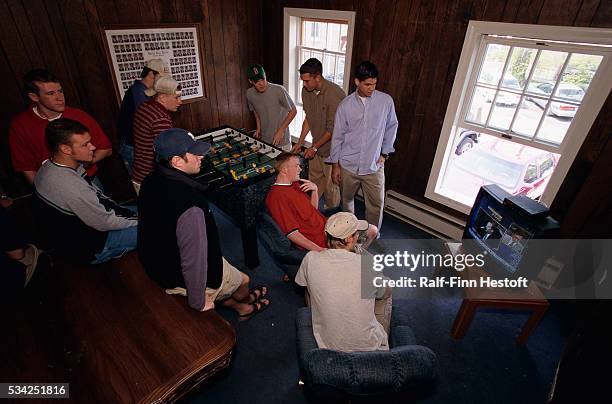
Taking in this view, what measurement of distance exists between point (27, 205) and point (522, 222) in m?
4.95

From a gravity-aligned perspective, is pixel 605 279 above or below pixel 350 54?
below

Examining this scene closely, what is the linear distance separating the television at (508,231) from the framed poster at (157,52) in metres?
3.71

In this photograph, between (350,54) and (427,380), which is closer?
(427,380)

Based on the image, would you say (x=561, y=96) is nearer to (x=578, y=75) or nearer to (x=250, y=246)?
(x=578, y=75)

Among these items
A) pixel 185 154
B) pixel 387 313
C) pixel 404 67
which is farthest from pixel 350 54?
pixel 387 313

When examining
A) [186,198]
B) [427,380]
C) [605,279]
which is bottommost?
[605,279]

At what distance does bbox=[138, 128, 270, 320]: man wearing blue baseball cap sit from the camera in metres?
1.71

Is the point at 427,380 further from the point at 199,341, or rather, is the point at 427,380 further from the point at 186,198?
the point at 186,198

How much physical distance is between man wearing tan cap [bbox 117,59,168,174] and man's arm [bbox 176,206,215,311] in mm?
2112

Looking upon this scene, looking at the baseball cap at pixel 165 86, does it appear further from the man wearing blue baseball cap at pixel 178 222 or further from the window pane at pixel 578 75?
the window pane at pixel 578 75

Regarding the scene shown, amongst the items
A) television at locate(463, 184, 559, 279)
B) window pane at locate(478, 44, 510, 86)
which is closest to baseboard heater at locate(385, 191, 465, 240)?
television at locate(463, 184, 559, 279)

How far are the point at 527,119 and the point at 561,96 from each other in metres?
0.31

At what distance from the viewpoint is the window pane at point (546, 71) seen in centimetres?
267

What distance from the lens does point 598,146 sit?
8.55 feet
